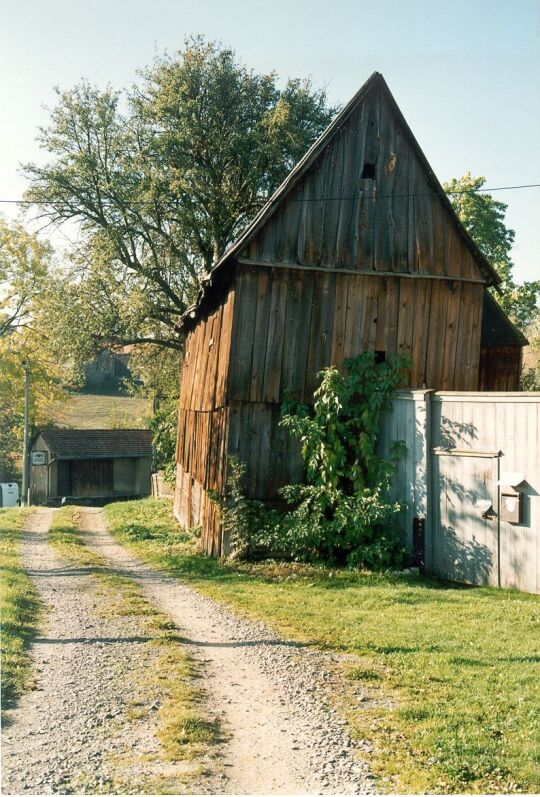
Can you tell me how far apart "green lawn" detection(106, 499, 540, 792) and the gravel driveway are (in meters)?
0.33

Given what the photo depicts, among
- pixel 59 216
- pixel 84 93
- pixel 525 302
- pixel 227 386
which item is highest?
pixel 84 93

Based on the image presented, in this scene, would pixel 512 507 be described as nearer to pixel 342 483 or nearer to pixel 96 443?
pixel 342 483

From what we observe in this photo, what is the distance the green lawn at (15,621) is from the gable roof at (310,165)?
6.69m

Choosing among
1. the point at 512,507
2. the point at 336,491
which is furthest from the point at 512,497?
the point at 336,491

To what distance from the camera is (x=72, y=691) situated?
6.54 meters

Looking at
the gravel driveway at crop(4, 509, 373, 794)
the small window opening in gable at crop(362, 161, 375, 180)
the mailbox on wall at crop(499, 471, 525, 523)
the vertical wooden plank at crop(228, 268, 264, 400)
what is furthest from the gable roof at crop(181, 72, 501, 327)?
the gravel driveway at crop(4, 509, 373, 794)

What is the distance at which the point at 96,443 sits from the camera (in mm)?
41469

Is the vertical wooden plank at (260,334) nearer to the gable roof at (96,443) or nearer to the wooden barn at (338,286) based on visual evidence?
the wooden barn at (338,286)

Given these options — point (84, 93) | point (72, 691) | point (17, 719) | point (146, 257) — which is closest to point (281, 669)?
point (72, 691)

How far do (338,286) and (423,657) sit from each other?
8.39 metres

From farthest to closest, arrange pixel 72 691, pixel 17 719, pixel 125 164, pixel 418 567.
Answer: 1. pixel 125 164
2. pixel 418 567
3. pixel 72 691
4. pixel 17 719

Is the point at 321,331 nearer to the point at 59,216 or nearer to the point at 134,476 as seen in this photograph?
the point at 59,216

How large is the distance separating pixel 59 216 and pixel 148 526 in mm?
16181

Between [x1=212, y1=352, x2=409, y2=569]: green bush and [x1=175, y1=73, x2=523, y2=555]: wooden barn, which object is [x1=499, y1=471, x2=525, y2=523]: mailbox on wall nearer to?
[x1=212, y1=352, x2=409, y2=569]: green bush
